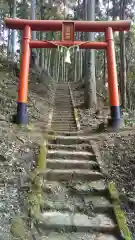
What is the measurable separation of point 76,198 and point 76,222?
2.27 feet

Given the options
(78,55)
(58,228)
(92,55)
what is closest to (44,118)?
(92,55)

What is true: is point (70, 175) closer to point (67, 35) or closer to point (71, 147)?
point (71, 147)

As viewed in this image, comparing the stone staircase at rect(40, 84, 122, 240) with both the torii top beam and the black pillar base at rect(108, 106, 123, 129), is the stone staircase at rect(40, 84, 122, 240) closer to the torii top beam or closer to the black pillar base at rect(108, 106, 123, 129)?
the black pillar base at rect(108, 106, 123, 129)

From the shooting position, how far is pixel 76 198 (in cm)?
519

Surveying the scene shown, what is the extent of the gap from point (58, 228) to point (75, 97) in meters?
11.2

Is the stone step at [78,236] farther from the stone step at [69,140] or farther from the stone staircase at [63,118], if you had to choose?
the stone staircase at [63,118]

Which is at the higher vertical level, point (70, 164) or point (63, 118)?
point (63, 118)

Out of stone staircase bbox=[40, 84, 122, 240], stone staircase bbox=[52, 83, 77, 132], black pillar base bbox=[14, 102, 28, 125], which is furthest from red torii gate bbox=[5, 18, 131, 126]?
stone staircase bbox=[40, 84, 122, 240]

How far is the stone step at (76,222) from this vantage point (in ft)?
14.6

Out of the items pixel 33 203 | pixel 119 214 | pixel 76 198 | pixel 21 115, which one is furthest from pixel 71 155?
pixel 21 115

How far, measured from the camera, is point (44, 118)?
10469 millimetres

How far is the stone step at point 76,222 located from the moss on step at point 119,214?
0.12m

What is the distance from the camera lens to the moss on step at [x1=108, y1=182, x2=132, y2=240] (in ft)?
14.0

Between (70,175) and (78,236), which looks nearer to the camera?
(78,236)
